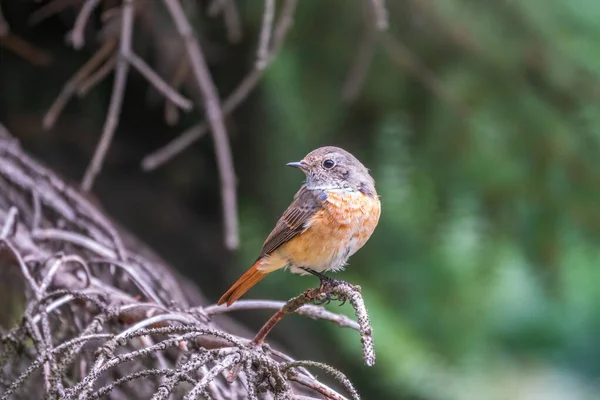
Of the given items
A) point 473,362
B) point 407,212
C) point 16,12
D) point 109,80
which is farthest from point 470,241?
point 16,12

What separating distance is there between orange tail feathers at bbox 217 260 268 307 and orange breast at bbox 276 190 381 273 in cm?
11

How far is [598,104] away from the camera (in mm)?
2986

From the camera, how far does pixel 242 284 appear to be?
7.16ft

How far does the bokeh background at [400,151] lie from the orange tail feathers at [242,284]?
38.4 inches

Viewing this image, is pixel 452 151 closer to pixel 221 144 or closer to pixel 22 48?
pixel 221 144

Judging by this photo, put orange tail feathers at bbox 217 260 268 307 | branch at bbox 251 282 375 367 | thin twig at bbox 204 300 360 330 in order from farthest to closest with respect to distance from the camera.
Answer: orange tail feathers at bbox 217 260 268 307 → thin twig at bbox 204 300 360 330 → branch at bbox 251 282 375 367

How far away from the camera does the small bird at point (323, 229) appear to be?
2229 millimetres

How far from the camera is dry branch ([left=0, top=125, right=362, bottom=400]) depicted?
123 cm

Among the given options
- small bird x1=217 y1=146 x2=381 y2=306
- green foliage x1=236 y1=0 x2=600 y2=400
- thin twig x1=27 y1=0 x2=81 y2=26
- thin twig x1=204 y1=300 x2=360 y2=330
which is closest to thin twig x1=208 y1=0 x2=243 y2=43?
green foliage x1=236 y1=0 x2=600 y2=400

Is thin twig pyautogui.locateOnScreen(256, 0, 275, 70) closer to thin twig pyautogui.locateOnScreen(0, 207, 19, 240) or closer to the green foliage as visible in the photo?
thin twig pyautogui.locateOnScreen(0, 207, 19, 240)

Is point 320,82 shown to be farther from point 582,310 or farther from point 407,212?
point 582,310

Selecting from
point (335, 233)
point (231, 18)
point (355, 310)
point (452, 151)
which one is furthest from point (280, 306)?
point (452, 151)

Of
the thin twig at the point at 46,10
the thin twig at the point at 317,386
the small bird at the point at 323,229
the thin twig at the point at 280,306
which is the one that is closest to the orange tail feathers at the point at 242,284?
the small bird at the point at 323,229

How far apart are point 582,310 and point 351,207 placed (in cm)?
250
